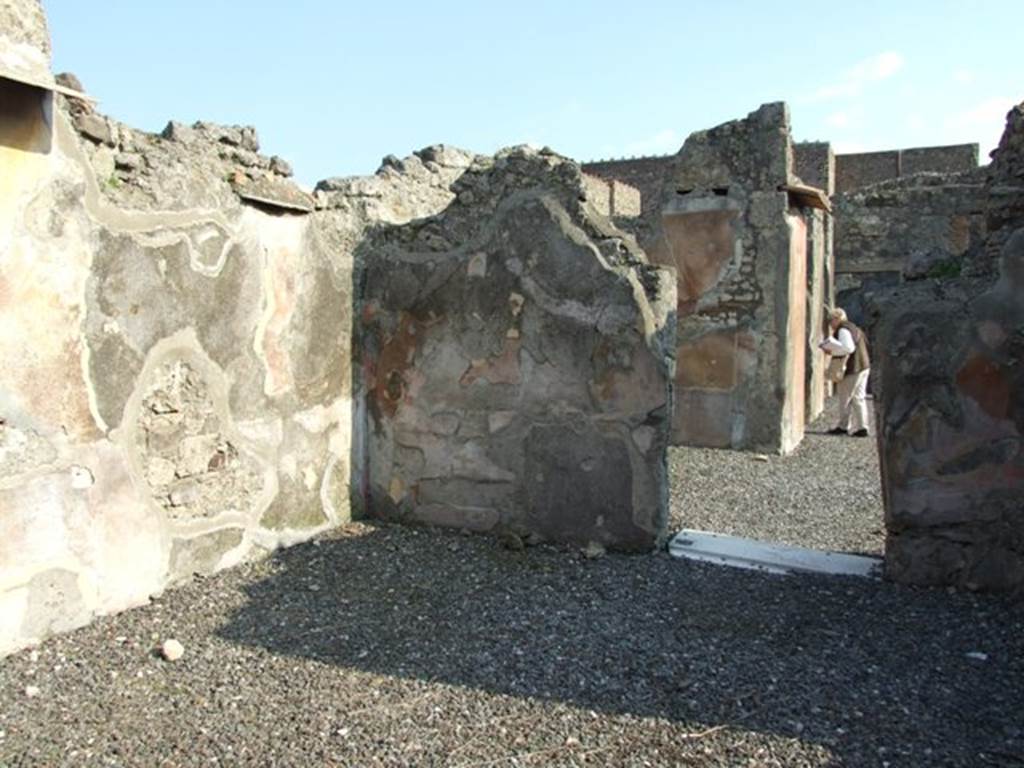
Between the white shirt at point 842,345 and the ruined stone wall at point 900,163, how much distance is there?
42.4 feet

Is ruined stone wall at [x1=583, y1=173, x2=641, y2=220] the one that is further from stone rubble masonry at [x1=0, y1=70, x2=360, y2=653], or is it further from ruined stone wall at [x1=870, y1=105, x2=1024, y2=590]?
ruined stone wall at [x1=870, y1=105, x2=1024, y2=590]

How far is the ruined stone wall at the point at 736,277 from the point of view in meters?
7.21

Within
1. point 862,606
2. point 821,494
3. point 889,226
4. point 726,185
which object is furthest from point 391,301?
point 889,226

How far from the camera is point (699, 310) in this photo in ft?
24.7

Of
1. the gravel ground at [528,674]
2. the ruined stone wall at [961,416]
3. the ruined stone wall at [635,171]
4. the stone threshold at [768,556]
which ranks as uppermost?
the ruined stone wall at [635,171]

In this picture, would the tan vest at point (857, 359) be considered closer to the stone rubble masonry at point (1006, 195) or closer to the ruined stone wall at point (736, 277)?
the ruined stone wall at point (736, 277)

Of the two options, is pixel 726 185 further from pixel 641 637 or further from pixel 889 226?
pixel 889 226

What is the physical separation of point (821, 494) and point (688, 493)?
91 cm

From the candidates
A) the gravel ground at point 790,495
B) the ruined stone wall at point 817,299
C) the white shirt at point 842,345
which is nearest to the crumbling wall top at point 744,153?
the ruined stone wall at point 817,299

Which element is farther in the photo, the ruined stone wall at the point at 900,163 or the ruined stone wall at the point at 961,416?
the ruined stone wall at the point at 900,163

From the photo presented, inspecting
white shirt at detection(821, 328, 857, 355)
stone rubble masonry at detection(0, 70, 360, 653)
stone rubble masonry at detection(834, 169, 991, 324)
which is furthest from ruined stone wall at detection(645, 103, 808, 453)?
stone rubble masonry at detection(834, 169, 991, 324)

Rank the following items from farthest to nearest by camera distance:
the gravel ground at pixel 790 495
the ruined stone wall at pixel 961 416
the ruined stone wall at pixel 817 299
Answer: the ruined stone wall at pixel 817 299
the gravel ground at pixel 790 495
the ruined stone wall at pixel 961 416

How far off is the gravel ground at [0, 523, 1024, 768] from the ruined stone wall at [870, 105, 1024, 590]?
0.20 meters

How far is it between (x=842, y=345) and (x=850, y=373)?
320mm
